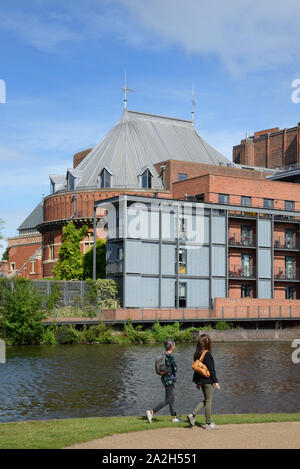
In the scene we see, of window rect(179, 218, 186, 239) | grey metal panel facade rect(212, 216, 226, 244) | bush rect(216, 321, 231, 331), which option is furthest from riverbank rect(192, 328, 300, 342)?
grey metal panel facade rect(212, 216, 226, 244)

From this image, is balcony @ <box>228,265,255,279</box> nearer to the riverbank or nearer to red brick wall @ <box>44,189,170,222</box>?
the riverbank

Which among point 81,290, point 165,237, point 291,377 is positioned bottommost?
point 291,377

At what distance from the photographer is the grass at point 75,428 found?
1222 cm

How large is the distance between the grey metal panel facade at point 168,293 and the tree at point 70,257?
17734 mm

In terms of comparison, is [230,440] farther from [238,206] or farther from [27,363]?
[238,206]

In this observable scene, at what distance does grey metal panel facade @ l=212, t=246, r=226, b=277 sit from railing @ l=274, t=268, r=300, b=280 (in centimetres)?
633

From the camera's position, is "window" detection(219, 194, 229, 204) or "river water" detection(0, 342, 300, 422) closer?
"river water" detection(0, 342, 300, 422)

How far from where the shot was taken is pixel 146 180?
245 feet

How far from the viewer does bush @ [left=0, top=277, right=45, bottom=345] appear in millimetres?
41625

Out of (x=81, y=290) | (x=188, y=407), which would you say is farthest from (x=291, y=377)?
(x=81, y=290)

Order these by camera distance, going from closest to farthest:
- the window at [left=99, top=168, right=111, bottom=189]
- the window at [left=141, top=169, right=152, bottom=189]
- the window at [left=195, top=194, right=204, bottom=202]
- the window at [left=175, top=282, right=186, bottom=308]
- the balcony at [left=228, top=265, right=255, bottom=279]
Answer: the window at [left=175, top=282, right=186, bottom=308], the balcony at [left=228, top=265, right=255, bottom=279], the window at [left=195, top=194, right=204, bottom=202], the window at [left=141, top=169, right=152, bottom=189], the window at [left=99, top=168, right=111, bottom=189]

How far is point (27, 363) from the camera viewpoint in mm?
31125

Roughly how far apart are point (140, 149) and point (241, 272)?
26.2 meters
